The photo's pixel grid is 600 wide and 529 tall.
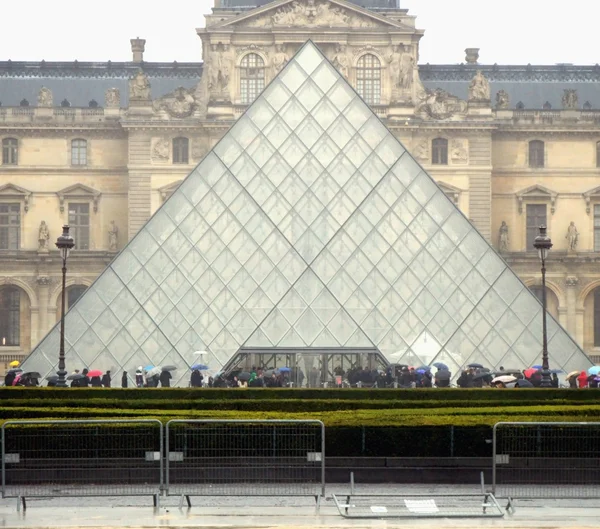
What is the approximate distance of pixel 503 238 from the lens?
2267 inches

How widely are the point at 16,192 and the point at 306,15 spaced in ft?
37.6

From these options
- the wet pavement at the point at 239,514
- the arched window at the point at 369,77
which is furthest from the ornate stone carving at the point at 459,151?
the wet pavement at the point at 239,514

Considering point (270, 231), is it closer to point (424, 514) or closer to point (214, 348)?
point (214, 348)

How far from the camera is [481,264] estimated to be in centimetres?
3559

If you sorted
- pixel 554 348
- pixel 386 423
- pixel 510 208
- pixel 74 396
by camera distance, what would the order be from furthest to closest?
pixel 510 208 < pixel 554 348 < pixel 74 396 < pixel 386 423

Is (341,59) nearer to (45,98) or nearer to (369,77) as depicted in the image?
(369,77)

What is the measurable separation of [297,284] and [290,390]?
8.38 meters

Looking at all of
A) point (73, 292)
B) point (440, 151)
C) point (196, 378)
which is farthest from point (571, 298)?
point (196, 378)

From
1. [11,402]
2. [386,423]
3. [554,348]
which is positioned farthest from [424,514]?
[554,348]

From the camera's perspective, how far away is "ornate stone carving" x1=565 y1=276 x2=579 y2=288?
188 ft

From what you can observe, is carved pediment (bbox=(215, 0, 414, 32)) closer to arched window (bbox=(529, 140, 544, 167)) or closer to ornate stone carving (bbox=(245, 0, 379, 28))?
ornate stone carving (bbox=(245, 0, 379, 28))

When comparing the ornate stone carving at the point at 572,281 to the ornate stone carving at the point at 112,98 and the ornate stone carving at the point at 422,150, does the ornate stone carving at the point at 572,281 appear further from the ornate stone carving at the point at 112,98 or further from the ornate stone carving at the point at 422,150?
the ornate stone carving at the point at 112,98

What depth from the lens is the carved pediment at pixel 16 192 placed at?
5841 centimetres

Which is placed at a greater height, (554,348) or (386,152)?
(386,152)
